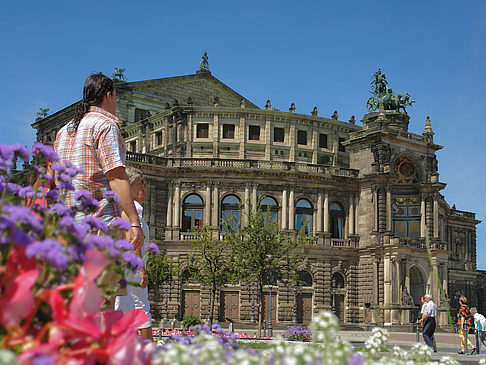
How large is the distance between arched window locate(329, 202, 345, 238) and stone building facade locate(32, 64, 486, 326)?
100mm

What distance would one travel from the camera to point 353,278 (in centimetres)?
5125

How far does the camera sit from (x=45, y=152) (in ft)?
15.0

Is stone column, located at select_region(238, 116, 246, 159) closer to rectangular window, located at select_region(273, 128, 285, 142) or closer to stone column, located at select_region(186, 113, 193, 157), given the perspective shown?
rectangular window, located at select_region(273, 128, 285, 142)

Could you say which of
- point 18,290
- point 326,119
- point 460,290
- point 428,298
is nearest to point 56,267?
point 18,290

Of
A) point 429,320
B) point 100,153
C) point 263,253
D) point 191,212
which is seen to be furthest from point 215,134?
point 100,153

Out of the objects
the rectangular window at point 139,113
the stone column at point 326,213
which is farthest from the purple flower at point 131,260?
the rectangular window at point 139,113

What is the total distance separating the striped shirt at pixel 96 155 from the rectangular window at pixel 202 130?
4754cm

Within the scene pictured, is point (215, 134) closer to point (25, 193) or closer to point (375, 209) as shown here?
point (375, 209)

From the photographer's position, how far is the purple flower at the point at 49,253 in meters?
2.87

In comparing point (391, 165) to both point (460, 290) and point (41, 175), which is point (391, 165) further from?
point (41, 175)

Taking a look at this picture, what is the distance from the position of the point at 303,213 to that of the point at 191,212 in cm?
890

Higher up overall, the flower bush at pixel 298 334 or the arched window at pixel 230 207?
the arched window at pixel 230 207

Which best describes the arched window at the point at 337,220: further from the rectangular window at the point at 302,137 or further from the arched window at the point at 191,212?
the arched window at the point at 191,212

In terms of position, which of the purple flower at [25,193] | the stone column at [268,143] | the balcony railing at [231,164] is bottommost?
the purple flower at [25,193]
